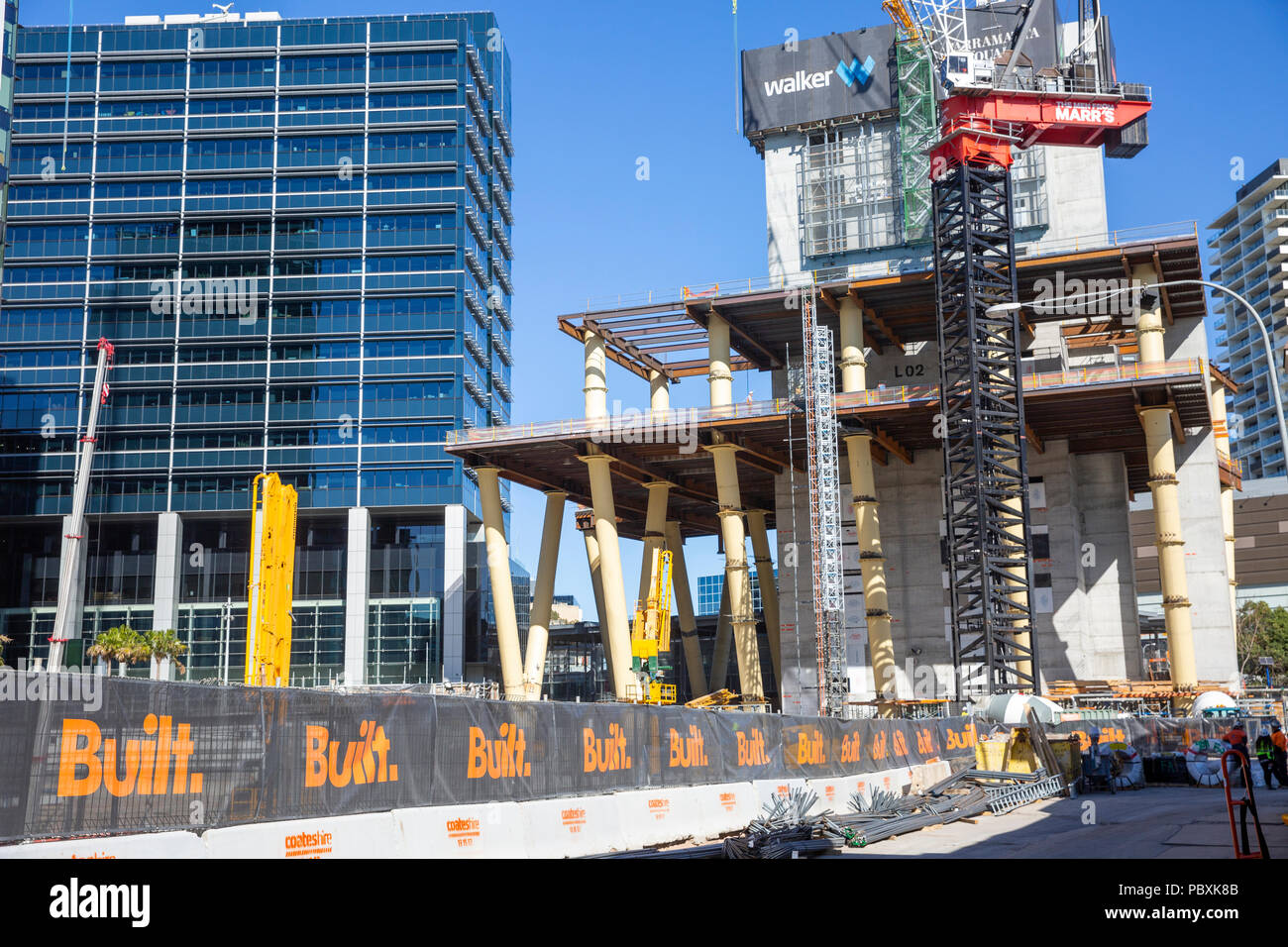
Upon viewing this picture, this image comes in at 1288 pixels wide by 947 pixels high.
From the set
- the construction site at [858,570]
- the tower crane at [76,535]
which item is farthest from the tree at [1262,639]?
the tower crane at [76,535]

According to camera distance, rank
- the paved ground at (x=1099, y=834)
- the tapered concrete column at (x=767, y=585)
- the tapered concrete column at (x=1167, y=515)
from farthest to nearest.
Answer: the tapered concrete column at (x=767, y=585) < the tapered concrete column at (x=1167, y=515) < the paved ground at (x=1099, y=834)

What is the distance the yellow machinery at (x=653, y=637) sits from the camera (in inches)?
2464

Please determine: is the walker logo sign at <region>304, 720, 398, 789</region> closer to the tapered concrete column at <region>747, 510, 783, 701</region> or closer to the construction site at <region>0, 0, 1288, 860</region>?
the construction site at <region>0, 0, 1288, 860</region>

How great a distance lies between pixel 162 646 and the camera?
77750 mm

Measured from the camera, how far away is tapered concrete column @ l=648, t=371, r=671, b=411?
77.7 meters

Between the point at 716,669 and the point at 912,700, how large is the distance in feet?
93.0

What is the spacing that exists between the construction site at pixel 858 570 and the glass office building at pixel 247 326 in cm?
446

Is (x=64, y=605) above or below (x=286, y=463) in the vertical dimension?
below

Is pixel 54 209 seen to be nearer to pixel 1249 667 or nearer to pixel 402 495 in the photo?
pixel 402 495

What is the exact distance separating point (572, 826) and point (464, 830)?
100.0 inches

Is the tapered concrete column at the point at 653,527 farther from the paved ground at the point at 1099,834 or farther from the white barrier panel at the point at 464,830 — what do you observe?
the white barrier panel at the point at 464,830

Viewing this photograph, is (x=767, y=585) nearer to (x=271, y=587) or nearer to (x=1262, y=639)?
(x=271, y=587)
